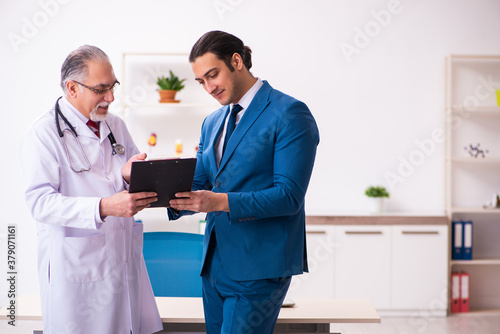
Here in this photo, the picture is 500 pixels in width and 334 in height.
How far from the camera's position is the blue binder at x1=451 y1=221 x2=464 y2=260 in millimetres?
4629

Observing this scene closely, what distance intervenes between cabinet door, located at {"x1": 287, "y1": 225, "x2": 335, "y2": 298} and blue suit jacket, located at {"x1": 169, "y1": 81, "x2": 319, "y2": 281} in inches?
105

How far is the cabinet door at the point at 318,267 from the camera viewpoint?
4.49 metres

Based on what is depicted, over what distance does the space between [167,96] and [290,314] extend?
114 inches

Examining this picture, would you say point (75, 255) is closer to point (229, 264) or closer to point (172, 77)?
point (229, 264)

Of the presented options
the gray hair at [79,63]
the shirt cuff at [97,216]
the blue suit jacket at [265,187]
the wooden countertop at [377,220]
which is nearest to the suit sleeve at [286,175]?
the blue suit jacket at [265,187]

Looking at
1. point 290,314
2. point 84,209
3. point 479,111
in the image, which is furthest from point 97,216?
point 479,111

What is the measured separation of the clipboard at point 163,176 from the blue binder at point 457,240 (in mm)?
3578

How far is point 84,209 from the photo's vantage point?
170 cm

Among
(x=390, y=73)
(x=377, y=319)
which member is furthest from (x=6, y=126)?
(x=377, y=319)

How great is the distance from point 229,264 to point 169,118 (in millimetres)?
3274

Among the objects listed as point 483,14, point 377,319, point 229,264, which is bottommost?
point 377,319

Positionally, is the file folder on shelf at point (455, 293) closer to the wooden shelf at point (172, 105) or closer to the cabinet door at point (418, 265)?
the cabinet door at point (418, 265)

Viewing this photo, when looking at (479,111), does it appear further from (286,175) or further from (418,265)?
(286,175)

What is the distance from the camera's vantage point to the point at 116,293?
1.86 metres
